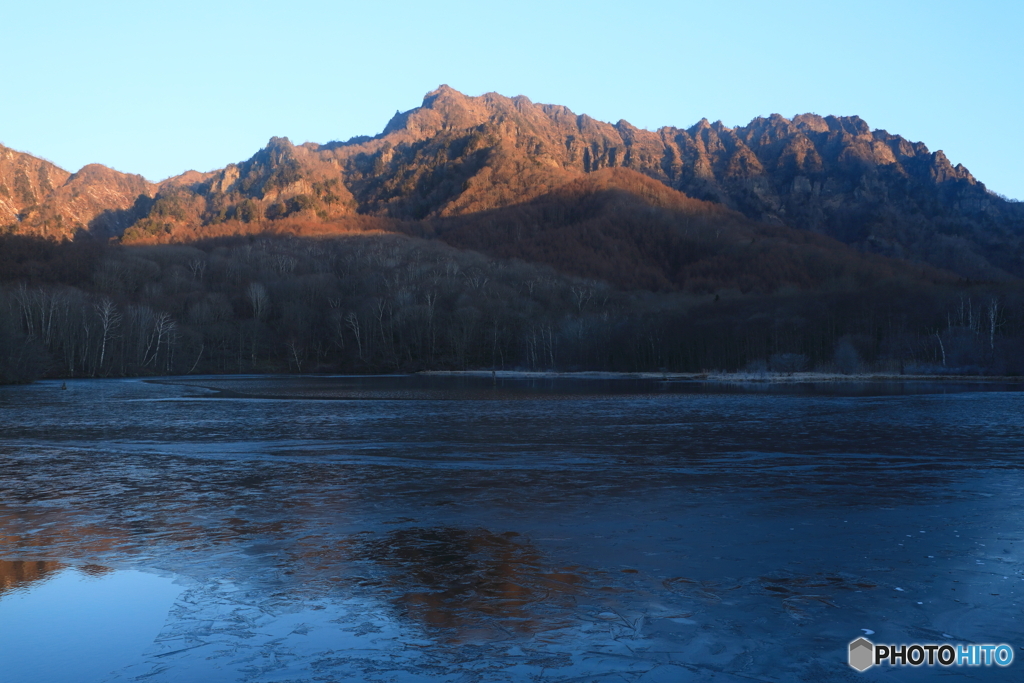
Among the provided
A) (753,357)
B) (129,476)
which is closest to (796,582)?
(129,476)

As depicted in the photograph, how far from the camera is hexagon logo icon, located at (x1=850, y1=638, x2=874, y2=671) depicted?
8238 mm

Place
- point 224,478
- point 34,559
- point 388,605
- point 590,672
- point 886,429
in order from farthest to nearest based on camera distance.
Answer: point 886,429
point 224,478
point 34,559
point 388,605
point 590,672

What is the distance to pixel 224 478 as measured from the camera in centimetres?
2123

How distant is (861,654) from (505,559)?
18.6ft

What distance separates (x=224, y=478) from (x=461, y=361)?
423ft

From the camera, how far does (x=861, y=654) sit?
8461 millimetres

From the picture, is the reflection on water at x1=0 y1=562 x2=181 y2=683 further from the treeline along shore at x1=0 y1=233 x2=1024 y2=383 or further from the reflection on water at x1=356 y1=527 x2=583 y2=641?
the treeline along shore at x1=0 y1=233 x2=1024 y2=383

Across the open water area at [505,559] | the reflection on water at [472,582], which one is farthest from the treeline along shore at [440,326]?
the reflection on water at [472,582]

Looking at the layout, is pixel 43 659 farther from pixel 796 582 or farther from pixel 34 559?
pixel 796 582

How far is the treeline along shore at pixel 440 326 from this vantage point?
351 feet

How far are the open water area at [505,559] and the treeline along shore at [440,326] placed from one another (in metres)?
75.4
